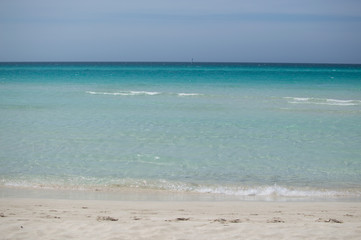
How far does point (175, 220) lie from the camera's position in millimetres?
6949

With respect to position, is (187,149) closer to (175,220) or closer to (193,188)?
(193,188)

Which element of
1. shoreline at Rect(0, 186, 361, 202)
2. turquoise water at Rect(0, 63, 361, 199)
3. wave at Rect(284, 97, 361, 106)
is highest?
wave at Rect(284, 97, 361, 106)

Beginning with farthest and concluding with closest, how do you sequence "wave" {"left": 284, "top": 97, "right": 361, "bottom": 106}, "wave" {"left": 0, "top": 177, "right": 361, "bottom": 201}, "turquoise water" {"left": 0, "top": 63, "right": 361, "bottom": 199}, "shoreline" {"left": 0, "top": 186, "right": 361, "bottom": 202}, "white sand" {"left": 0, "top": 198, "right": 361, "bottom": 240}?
"wave" {"left": 284, "top": 97, "right": 361, "bottom": 106} → "turquoise water" {"left": 0, "top": 63, "right": 361, "bottom": 199} → "wave" {"left": 0, "top": 177, "right": 361, "bottom": 201} → "shoreline" {"left": 0, "top": 186, "right": 361, "bottom": 202} → "white sand" {"left": 0, "top": 198, "right": 361, "bottom": 240}

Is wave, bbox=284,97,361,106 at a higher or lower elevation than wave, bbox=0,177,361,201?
higher

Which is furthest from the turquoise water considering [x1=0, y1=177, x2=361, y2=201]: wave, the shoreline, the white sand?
the white sand

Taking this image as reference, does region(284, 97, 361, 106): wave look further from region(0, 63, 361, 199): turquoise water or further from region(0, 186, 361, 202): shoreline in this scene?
region(0, 186, 361, 202): shoreline

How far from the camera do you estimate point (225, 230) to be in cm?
634

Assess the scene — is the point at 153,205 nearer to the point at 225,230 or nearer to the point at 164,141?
the point at 225,230

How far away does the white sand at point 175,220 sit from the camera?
6105 mm

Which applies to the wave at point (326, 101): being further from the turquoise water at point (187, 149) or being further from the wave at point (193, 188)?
the wave at point (193, 188)

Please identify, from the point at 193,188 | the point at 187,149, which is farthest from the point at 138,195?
→ the point at 187,149

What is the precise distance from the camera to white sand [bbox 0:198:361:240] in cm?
611

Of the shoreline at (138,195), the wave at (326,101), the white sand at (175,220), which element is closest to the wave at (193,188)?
the shoreline at (138,195)

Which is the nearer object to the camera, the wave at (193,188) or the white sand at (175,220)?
the white sand at (175,220)
